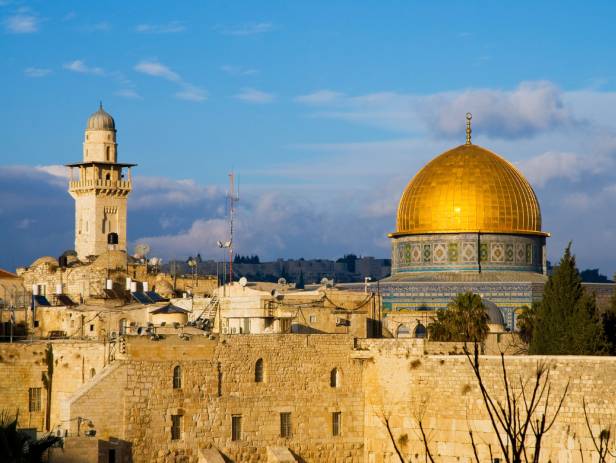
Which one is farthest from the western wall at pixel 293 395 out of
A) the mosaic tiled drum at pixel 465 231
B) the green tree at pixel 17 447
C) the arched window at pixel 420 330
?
the mosaic tiled drum at pixel 465 231

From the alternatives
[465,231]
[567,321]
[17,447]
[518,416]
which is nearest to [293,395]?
[567,321]

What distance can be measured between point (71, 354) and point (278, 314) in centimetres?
536

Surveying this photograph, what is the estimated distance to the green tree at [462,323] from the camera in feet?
114

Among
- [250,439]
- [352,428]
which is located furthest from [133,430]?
[352,428]

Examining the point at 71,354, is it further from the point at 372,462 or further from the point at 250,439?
the point at 372,462

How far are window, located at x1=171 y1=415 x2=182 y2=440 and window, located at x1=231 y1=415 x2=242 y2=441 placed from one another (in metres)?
1.19

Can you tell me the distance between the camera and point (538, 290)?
42.4 meters

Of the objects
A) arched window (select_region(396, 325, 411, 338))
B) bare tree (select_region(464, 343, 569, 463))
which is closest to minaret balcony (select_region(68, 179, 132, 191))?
arched window (select_region(396, 325, 411, 338))

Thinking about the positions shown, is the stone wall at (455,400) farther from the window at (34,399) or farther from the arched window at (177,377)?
the window at (34,399)

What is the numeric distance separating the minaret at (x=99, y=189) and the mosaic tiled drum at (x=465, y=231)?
62.1 feet

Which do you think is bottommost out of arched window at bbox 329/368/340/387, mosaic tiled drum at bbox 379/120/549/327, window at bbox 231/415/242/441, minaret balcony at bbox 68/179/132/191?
window at bbox 231/415/242/441

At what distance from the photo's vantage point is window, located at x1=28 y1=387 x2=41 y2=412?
3073 cm

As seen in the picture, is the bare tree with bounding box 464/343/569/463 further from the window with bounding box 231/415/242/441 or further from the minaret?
the minaret

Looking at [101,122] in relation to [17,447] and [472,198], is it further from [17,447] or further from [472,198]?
[17,447]
